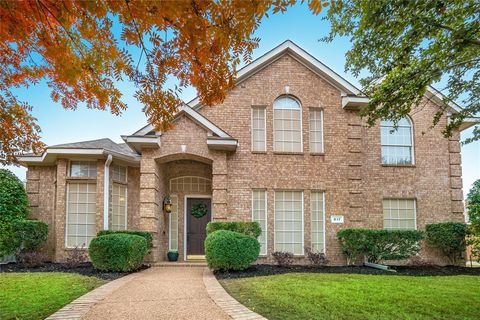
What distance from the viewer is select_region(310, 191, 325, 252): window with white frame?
47.2ft

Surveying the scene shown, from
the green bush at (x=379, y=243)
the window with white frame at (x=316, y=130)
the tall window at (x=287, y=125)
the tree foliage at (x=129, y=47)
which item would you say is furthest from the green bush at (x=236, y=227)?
the tree foliage at (x=129, y=47)

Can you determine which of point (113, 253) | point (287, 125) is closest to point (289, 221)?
point (287, 125)

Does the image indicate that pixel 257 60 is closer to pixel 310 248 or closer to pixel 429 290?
pixel 310 248

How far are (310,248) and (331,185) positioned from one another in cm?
237

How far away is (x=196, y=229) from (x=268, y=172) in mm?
3638

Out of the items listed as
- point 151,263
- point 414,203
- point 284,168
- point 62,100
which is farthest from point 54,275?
point 414,203

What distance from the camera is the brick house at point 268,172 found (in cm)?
1398

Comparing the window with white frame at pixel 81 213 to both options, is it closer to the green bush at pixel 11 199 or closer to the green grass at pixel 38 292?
the green bush at pixel 11 199

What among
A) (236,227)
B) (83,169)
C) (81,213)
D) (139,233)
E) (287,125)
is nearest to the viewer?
(236,227)

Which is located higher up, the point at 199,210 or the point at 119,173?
the point at 119,173

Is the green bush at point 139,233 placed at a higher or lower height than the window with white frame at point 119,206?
lower

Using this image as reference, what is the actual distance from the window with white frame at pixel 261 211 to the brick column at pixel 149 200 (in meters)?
3.41

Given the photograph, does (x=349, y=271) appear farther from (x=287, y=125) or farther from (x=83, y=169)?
(x=83, y=169)

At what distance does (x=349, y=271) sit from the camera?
12.2 m
